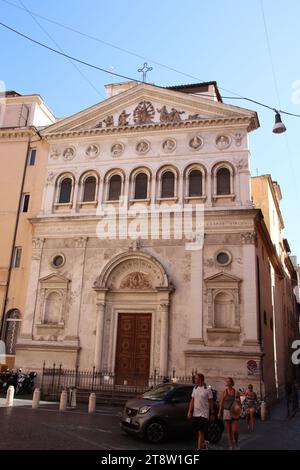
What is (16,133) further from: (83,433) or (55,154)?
(83,433)

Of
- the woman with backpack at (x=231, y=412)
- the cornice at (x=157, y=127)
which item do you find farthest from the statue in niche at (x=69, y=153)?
the woman with backpack at (x=231, y=412)

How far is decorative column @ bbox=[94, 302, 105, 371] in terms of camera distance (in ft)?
70.6

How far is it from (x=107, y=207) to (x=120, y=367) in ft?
29.0

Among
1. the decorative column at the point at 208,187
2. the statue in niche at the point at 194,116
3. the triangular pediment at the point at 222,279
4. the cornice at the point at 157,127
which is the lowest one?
the triangular pediment at the point at 222,279

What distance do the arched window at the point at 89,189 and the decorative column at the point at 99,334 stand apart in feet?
21.1

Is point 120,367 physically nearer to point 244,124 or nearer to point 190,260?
point 190,260

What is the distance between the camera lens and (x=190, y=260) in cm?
2225

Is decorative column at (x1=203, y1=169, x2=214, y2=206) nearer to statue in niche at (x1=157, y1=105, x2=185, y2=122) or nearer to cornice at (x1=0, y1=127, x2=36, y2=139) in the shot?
statue in niche at (x1=157, y1=105, x2=185, y2=122)

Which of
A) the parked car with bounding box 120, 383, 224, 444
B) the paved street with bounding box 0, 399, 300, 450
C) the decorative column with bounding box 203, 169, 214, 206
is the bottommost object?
the paved street with bounding box 0, 399, 300, 450

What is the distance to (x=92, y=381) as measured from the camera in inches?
831

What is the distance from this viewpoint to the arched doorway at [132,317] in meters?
21.5

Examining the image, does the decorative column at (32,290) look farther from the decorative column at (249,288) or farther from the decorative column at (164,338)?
the decorative column at (249,288)

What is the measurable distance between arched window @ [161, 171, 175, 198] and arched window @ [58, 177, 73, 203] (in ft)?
18.8

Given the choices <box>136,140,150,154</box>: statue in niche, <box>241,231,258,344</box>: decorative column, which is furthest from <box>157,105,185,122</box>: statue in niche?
<box>241,231,258,344</box>: decorative column
